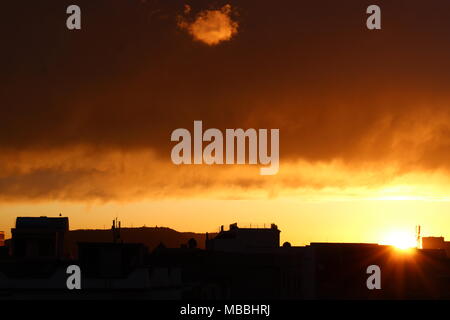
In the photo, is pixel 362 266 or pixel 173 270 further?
pixel 362 266

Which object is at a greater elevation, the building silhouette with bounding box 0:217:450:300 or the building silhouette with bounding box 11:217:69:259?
the building silhouette with bounding box 11:217:69:259

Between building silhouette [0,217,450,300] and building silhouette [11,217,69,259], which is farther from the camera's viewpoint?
building silhouette [11,217,69,259]

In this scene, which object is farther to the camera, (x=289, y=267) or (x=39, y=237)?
(x=289, y=267)

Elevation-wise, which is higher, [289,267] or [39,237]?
[39,237]

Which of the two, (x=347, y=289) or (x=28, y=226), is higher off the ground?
(x=28, y=226)

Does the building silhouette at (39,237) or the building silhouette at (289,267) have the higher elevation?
the building silhouette at (39,237)

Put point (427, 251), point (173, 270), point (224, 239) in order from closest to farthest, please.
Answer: point (173, 270)
point (427, 251)
point (224, 239)

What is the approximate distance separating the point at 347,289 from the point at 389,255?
26.6 feet

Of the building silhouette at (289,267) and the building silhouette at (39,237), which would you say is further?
the building silhouette at (39,237)

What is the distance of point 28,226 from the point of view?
118 meters
